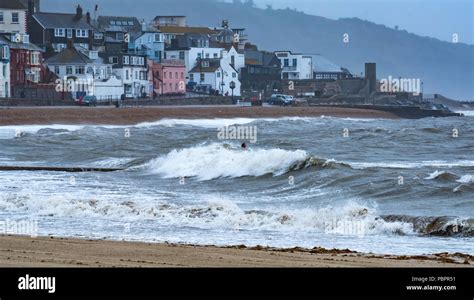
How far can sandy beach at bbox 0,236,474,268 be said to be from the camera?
13446 mm

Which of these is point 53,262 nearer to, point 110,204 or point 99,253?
point 99,253

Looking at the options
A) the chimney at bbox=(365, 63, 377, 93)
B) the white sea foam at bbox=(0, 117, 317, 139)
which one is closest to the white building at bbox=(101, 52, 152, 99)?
the white sea foam at bbox=(0, 117, 317, 139)

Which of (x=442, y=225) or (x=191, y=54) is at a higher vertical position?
(x=191, y=54)

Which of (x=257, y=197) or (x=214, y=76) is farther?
(x=214, y=76)

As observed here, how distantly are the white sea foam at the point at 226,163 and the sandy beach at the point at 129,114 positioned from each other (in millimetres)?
35333

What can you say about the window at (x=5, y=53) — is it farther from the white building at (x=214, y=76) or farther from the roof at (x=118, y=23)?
the white building at (x=214, y=76)

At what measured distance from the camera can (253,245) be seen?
58.0 ft

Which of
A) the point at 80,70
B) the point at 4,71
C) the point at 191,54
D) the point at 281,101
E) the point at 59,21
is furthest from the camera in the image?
the point at 191,54

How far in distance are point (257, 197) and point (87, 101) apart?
209 feet

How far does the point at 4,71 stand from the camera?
87.2 m

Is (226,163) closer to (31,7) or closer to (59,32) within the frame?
(59,32)
